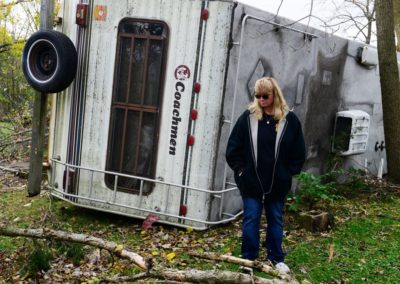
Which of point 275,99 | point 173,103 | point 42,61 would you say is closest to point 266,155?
point 275,99

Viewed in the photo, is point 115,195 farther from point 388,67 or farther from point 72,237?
point 388,67

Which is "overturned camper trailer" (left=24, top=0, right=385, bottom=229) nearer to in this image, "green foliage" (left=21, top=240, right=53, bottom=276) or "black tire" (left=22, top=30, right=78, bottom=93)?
"black tire" (left=22, top=30, right=78, bottom=93)

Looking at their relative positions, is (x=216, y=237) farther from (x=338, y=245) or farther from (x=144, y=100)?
(x=144, y=100)

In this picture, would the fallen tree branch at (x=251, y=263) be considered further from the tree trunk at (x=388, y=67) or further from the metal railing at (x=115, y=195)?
the tree trunk at (x=388, y=67)

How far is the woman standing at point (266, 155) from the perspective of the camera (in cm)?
464

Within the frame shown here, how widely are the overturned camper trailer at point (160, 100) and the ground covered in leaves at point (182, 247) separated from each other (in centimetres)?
33

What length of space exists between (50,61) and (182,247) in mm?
3070

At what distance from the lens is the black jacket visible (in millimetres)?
4660

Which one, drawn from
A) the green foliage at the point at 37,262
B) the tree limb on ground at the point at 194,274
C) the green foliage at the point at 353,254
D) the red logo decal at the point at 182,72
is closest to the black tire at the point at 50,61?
the red logo decal at the point at 182,72

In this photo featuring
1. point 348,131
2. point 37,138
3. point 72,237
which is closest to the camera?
point 72,237

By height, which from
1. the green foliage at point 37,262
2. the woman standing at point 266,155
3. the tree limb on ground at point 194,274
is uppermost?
the woman standing at point 266,155

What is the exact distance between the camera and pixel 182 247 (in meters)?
5.68

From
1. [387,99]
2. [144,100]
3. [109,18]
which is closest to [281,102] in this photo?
[144,100]

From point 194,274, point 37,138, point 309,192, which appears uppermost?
point 37,138
